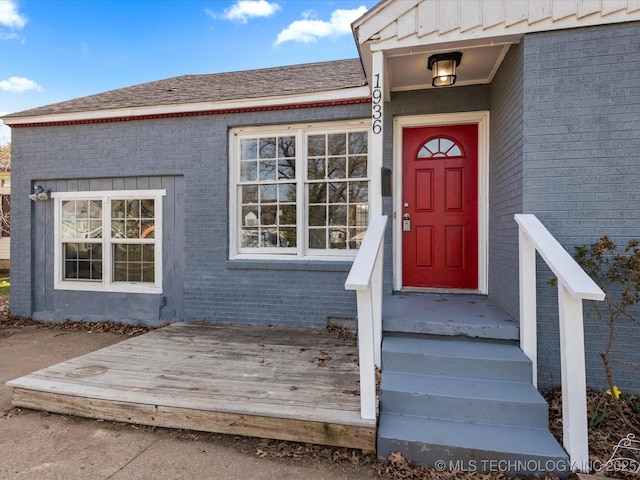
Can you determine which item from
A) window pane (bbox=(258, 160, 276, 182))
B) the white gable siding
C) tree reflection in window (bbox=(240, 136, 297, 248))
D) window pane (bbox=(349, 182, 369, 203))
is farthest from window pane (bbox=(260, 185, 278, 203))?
the white gable siding

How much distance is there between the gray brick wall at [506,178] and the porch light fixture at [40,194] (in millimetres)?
6459

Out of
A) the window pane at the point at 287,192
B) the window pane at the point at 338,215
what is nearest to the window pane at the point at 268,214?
the window pane at the point at 287,192

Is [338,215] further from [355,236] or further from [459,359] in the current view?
[459,359]

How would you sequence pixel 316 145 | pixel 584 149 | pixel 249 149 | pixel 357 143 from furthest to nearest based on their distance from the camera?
pixel 249 149, pixel 316 145, pixel 357 143, pixel 584 149

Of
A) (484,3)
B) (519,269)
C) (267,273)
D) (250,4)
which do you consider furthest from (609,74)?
(250,4)

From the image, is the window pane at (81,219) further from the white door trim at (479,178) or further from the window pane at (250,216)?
the white door trim at (479,178)

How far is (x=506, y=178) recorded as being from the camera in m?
3.34

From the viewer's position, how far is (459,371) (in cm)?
259

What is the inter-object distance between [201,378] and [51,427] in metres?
1.09

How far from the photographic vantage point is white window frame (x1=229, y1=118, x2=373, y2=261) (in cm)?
455

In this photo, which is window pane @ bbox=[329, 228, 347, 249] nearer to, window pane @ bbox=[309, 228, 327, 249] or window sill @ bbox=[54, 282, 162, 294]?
window pane @ bbox=[309, 228, 327, 249]

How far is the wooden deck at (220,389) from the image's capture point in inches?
89.2

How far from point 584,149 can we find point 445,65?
1.46 metres
